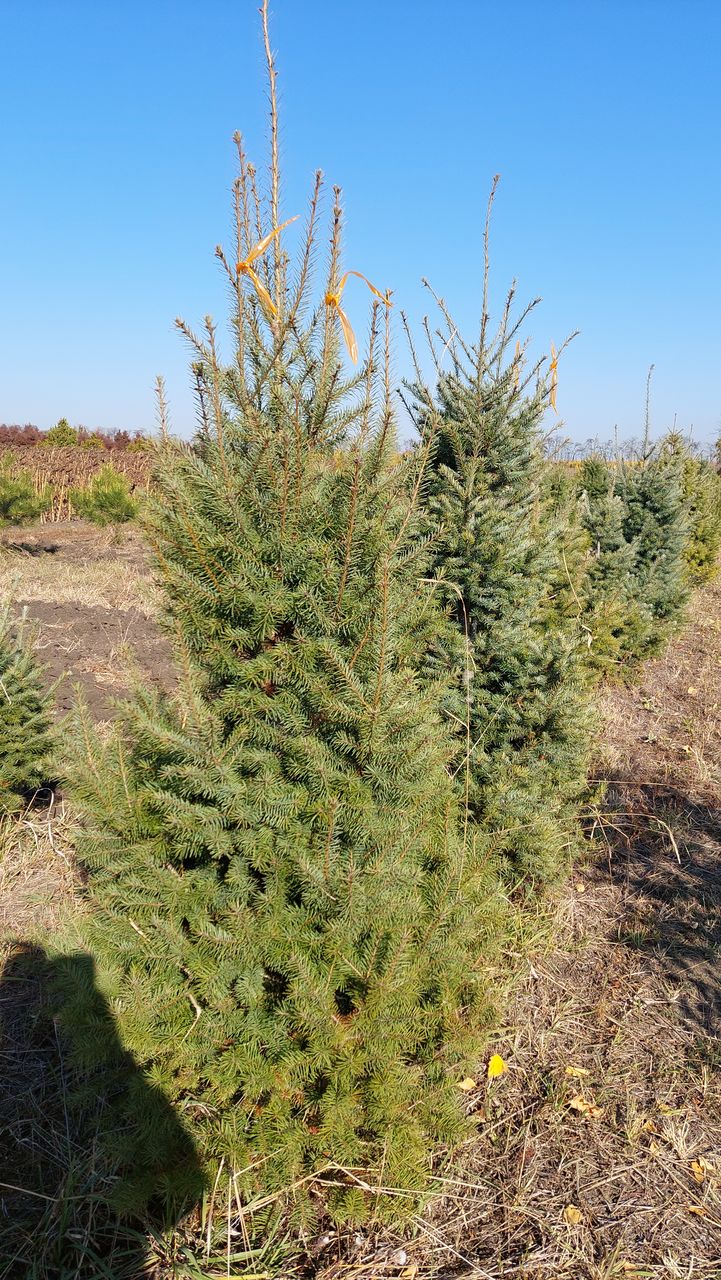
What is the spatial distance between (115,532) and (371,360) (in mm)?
13800

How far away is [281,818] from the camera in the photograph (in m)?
2.02

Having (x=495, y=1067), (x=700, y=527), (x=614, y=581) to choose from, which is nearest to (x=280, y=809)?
(x=495, y=1067)

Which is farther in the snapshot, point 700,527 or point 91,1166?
point 700,527

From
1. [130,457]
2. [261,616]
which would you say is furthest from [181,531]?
[130,457]

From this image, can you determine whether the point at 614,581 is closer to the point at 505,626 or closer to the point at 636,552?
the point at 636,552

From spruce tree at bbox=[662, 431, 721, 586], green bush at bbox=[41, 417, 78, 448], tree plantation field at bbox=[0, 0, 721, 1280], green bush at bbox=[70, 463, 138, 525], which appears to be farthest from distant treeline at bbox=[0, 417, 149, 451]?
tree plantation field at bbox=[0, 0, 721, 1280]

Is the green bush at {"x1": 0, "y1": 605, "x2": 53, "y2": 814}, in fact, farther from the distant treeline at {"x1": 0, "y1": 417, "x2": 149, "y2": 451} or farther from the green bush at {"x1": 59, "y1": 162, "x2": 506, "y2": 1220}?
the distant treeline at {"x1": 0, "y1": 417, "x2": 149, "y2": 451}

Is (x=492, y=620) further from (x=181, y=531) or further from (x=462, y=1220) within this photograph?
(x=462, y=1220)

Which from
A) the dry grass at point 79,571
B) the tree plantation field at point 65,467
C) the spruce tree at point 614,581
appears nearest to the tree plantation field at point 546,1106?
the spruce tree at point 614,581

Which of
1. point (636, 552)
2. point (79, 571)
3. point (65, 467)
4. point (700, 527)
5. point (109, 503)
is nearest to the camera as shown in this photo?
point (636, 552)

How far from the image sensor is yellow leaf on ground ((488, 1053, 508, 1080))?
2.72 meters

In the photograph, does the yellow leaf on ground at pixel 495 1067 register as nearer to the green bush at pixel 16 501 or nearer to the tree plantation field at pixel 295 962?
the tree plantation field at pixel 295 962

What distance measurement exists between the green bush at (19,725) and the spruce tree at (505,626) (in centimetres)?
252

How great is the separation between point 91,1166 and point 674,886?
3399 millimetres
